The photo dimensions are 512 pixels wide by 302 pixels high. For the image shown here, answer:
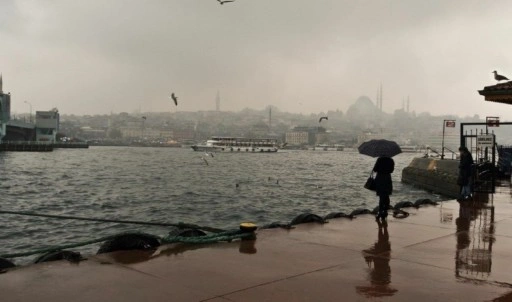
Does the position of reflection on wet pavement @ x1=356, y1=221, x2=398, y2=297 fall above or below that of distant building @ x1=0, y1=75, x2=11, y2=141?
below

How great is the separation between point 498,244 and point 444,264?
2.13 m

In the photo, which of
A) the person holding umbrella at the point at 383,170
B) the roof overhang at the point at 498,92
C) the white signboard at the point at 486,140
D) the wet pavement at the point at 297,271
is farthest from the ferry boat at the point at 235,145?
the wet pavement at the point at 297,271

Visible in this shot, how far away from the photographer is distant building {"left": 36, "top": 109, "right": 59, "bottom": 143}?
157 metres

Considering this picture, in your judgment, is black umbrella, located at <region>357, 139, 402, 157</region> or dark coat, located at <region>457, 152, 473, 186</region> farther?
dark coat, located at <region>457, 152, 473, 186</region>

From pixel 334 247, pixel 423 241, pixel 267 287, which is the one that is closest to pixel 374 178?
pixel 423 241

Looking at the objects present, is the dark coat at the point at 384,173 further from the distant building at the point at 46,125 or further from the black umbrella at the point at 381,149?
the distant building at the point at 46,125

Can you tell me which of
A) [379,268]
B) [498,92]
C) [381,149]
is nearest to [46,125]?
[381,149]

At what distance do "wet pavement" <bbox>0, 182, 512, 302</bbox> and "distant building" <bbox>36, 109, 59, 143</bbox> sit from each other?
165 meters

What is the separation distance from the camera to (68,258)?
6.66 m

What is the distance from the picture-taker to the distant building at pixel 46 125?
157250 mm

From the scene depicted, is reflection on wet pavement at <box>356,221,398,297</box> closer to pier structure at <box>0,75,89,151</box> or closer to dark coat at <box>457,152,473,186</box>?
dark coat at <box>457,152,473,186</box>

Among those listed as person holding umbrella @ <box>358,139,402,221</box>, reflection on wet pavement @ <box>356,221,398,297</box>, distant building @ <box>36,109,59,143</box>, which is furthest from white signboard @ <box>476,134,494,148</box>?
distant building @ <box>36,109,59,143</box>

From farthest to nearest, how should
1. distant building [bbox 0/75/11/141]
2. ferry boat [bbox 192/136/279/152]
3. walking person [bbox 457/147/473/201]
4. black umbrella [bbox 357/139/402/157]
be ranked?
1. ferry boat [bbox 192/136/279/152]
2. distant building [bbox 0/75/11/141]
3. walking person [bbox 457/147/473/201]
4. black umbrella [bbox 357/139/402/157]

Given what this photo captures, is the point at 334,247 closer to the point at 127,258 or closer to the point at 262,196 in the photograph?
the point at 127,258
